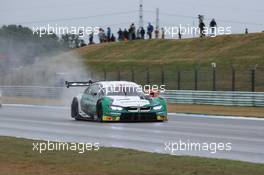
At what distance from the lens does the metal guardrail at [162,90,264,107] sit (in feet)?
119

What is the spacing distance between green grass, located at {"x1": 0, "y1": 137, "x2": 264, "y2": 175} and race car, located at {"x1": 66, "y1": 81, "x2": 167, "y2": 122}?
9312mm

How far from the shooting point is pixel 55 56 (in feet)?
202

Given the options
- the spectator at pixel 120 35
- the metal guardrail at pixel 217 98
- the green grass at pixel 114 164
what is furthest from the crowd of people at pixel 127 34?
the green grass at pixel 114 164

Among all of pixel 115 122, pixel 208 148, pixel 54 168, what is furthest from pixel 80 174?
pixel 115 122

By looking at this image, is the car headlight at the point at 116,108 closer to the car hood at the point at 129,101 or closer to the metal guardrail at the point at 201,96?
the car hood at the point at 129,101

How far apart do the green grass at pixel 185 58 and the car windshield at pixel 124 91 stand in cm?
1791

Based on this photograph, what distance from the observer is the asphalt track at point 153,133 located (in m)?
15.5

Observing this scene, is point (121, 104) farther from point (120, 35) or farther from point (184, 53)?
point (120, 35)

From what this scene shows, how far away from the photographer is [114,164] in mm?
12641

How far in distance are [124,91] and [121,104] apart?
1.26m

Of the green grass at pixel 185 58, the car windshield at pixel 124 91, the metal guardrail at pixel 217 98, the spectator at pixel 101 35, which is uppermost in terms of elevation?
the spectator at pixel 101 35

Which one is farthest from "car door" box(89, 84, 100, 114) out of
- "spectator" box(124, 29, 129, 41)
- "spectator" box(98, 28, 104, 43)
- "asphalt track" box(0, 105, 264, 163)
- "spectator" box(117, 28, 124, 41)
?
"spectator" box(124, 29, 129, 41)

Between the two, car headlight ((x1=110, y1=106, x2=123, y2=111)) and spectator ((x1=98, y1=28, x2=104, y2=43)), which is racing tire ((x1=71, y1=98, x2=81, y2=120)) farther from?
spectator ((x1=98, y1=28, x2=104, y2=43))

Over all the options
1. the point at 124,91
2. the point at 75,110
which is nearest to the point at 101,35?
the point at 75,110
